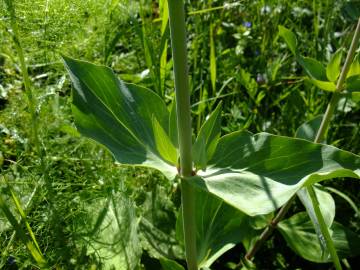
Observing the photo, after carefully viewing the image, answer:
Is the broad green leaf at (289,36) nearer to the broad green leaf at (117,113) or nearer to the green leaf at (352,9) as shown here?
the broad green leaf at (117,113)

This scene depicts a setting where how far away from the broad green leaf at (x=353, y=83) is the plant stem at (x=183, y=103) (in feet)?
2.35

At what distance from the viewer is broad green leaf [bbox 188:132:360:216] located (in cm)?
118

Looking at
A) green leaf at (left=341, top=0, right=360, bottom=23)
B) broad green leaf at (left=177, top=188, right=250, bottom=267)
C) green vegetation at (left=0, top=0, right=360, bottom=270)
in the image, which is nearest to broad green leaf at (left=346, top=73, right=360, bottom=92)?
green vegetation at (left=0, top=0, right=360, bottom=270)

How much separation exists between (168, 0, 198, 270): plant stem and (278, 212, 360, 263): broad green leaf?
526 millimetres

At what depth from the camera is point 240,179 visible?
4.09 ft

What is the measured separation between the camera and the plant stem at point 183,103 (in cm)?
102

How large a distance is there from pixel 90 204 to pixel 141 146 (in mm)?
339

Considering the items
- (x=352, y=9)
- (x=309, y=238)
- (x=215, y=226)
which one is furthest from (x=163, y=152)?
(x=352, y=9)

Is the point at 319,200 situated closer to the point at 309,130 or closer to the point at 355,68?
the point at 309,130

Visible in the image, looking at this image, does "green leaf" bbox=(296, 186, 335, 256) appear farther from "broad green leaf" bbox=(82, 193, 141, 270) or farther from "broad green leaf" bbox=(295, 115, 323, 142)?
"broad green leaf" bbox=(82, 193, 141, 270)

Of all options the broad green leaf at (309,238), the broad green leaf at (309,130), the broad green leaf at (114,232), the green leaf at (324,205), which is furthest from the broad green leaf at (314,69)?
the broad green leaf at (114,232)

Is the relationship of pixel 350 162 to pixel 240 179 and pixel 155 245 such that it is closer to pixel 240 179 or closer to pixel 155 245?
pixel 240 179

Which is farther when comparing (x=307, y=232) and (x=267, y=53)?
(x=267, y=53)

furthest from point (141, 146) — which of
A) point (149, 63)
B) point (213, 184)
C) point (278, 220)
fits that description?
point (278, 220)
